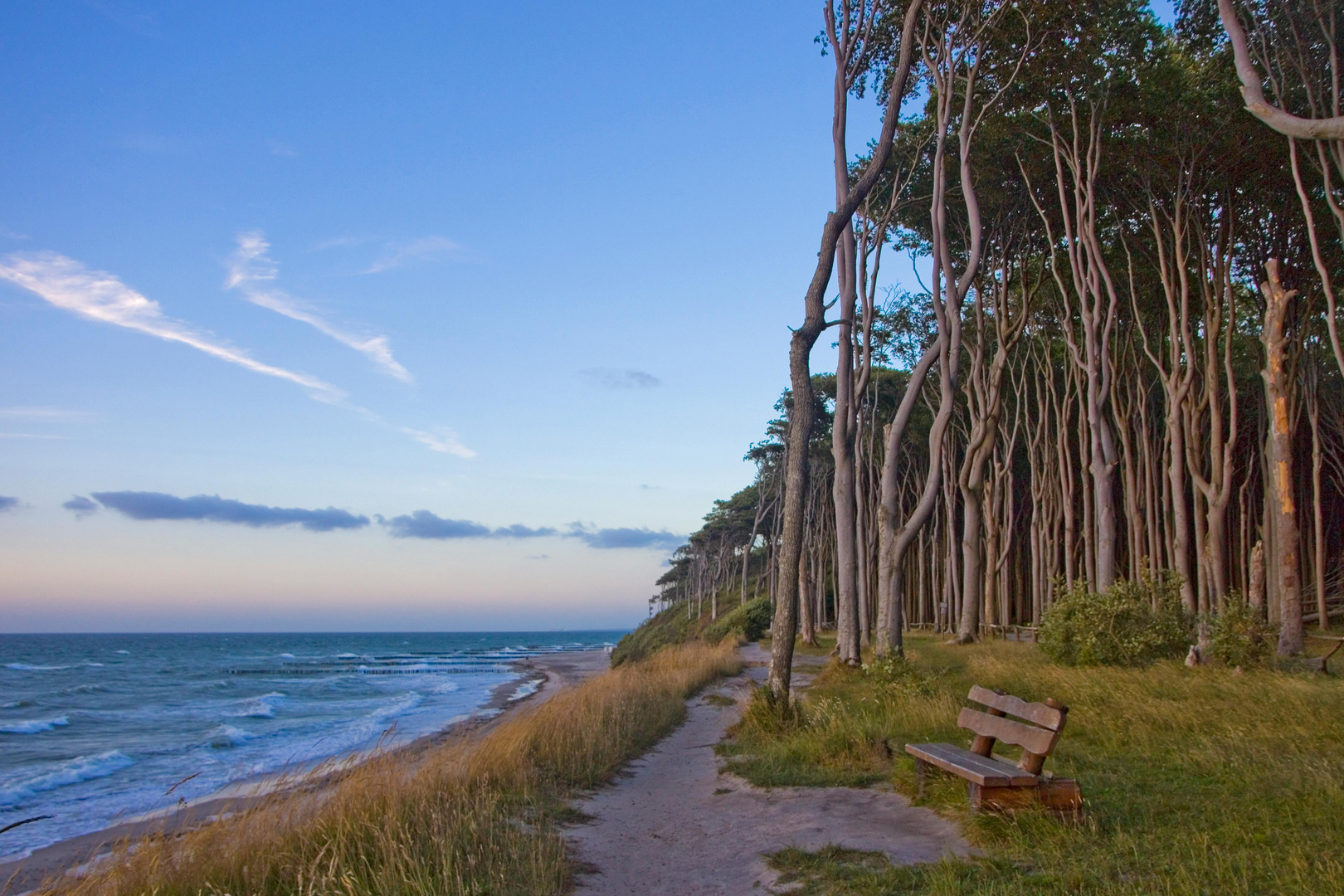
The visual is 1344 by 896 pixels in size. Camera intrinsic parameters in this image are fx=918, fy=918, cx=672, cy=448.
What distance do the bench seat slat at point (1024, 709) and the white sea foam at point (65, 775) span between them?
15027mm

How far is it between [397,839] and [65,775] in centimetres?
1525

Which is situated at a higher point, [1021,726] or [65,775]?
[1021,726]

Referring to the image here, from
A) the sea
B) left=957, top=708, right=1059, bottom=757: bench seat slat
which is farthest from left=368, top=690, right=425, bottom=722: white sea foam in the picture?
left=957, top=708, right=1059, bottom=757: bench seat slat

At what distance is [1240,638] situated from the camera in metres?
13.3

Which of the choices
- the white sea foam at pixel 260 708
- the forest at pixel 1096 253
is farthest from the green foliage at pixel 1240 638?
the white sea foam at pixel 260 708

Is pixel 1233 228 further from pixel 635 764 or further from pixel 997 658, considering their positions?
pixel 635 764

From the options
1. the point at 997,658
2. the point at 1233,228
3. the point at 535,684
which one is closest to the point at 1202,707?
the point at 997,658

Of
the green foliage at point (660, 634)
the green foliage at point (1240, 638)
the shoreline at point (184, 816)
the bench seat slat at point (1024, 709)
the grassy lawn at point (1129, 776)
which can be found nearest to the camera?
the grassy lawn at point (1129, 776)

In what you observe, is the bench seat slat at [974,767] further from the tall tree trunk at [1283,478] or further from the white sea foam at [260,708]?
the white sea foam at [260,708]

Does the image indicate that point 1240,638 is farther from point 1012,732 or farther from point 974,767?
point 974,767

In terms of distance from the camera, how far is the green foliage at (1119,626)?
48.7 ft

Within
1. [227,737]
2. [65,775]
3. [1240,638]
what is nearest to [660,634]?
[227,737]

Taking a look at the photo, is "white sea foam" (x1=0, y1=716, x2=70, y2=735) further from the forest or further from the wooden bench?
the wooden bench

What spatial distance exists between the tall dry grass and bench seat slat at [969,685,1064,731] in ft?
10.2
